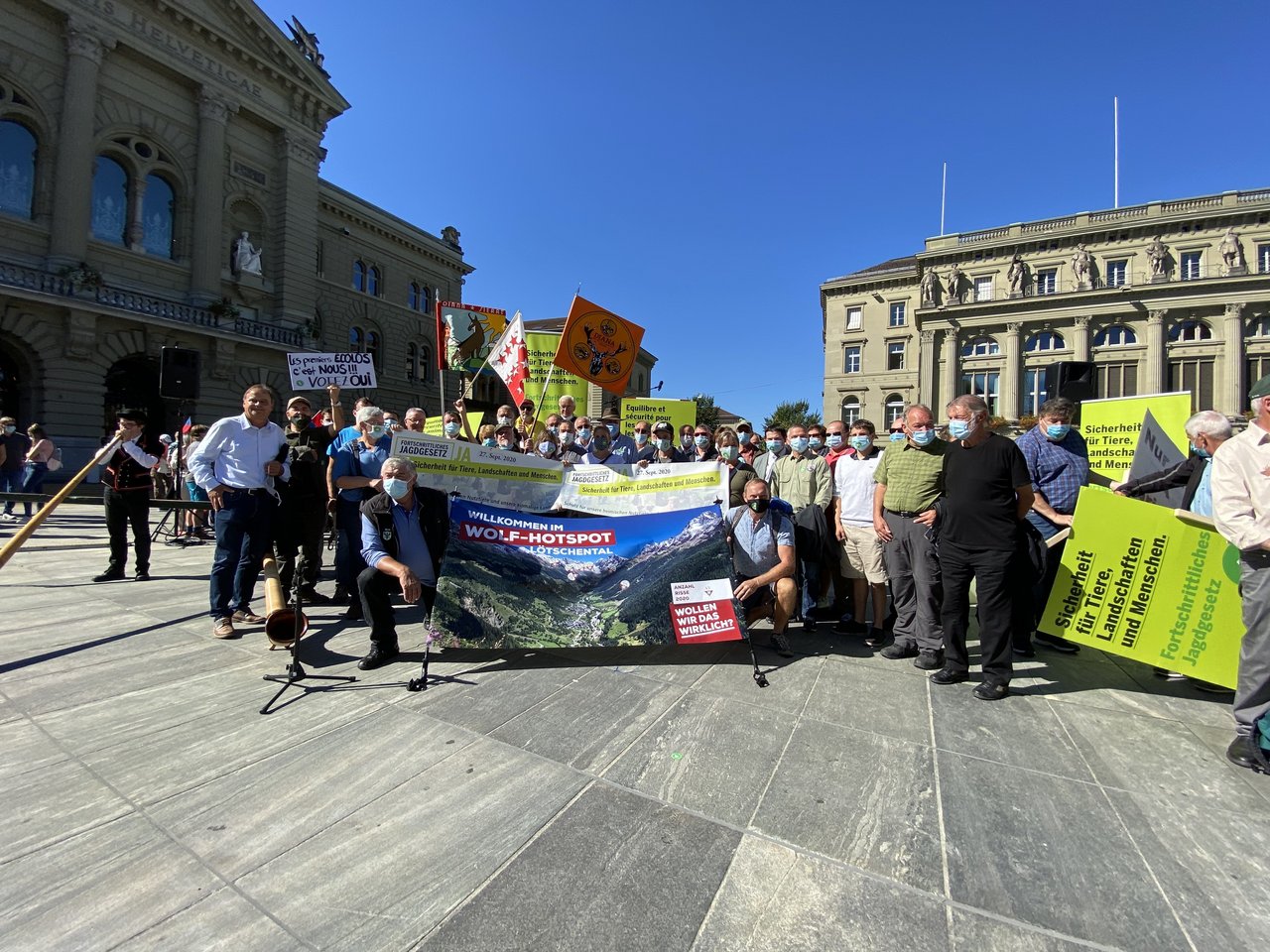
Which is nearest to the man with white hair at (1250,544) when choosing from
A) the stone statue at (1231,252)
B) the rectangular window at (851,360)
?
the rectangular window at (851,360)

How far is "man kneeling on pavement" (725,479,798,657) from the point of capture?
174 inches

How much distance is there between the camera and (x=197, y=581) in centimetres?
658

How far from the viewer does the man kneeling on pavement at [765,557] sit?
4.42m

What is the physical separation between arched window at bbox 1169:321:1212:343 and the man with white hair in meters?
50.5

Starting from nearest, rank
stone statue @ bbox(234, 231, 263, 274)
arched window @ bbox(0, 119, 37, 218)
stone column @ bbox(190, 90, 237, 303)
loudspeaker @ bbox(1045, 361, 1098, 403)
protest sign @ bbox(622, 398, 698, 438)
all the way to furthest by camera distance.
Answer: loudspeaker @ bbox(1045, 361, 1098, 403) → protest sign @ bbox(622, 398, 698, 438) → arched window @ bbox(0, 119, 37, 218) → stone column @ bbox(190, 90, 237, 303) → stone statue @ bbox(234, 231, 263, 274)

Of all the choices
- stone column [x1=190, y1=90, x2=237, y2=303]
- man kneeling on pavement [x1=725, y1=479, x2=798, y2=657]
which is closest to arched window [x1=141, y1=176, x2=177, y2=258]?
stone column [x1=190, y1=90, x2=237, y2=303]

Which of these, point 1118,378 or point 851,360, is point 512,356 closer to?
point 851,360

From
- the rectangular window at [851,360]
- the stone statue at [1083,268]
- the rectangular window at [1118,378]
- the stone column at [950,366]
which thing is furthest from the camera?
the rectangular window at [851,360]

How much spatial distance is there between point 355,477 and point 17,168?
2607 cm

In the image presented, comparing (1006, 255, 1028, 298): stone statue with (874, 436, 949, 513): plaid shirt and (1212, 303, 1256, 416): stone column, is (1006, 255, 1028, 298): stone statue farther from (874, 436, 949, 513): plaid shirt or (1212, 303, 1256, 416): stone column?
(874, 436, 949, 513): plaid shirt

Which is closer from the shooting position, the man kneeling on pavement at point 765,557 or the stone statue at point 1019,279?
the man kneeling on pavement at point 765,557

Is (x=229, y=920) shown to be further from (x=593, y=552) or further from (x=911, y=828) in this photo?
(x=593, y=552)

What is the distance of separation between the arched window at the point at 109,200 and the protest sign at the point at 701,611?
94.8 ft

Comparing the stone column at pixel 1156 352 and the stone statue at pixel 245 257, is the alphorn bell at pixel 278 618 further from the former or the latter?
the stone column at pixel 1156 352
